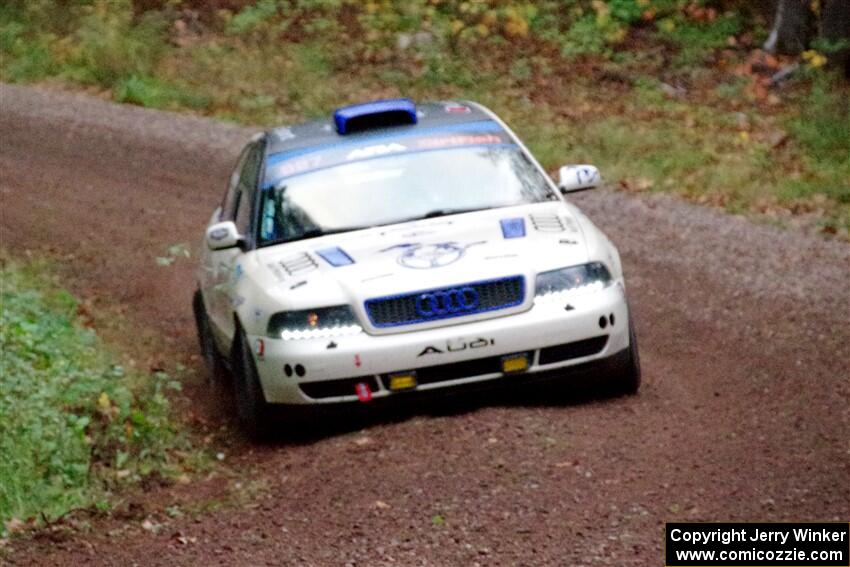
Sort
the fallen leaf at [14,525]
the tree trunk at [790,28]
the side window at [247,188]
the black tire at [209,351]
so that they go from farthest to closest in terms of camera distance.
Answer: the tree trunk at [790,28] < the black tire at [209,351] < the side window at [247,188] < the fallen leaf at [14,525]

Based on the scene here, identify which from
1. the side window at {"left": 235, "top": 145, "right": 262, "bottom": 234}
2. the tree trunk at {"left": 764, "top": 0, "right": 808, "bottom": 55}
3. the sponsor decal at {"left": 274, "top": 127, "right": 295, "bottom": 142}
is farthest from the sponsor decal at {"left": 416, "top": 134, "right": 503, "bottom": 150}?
the tree trunk at {"left": 764, "top": 0, "right": 808, "bottom": 55}

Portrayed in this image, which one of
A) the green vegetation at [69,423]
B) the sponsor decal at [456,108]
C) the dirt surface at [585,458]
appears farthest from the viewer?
the sponsor decal at [456,108]

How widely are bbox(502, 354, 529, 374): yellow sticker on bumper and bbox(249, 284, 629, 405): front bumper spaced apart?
0.03m

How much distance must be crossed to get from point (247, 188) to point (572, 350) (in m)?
2.75

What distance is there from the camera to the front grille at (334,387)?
8.10 metres

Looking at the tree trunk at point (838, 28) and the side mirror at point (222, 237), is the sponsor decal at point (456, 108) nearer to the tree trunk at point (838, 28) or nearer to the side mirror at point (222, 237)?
the side mirror at point (222, 237)

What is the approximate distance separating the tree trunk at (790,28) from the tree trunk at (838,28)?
4.75 ft

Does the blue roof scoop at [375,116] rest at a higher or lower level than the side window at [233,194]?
higher

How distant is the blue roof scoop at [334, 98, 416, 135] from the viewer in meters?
9.68

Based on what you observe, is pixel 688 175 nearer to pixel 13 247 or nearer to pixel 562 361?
pixel 13 247

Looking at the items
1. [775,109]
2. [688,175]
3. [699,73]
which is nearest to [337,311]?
[688,175]

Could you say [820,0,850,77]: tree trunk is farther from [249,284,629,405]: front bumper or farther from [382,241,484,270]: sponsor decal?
[382,241,484,270]: sponsor decal

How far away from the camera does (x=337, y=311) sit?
8.10 meters

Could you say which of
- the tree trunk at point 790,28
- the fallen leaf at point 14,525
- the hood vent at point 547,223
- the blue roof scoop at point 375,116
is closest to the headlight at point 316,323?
the hood vent at point 547,223
